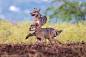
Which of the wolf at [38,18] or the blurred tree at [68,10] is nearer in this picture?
the wolf at [38,18]

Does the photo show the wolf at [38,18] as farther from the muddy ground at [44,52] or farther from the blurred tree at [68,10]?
the blurred tree at [68,10]

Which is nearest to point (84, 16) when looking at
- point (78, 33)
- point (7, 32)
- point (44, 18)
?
point (78, 33)

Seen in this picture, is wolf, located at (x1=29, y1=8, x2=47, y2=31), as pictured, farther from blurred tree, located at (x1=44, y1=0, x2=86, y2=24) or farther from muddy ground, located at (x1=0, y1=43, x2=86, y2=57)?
blurred tree, located at (x1=44, y1=0, x2=86, y2=24)

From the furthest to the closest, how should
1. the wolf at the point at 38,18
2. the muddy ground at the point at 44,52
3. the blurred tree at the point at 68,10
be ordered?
1. the blurred tree at the point at 68,10
2. the wolf at the point at 38,18
3. the muddy ground at the point at 44,52

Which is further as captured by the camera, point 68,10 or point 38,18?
point 68,10

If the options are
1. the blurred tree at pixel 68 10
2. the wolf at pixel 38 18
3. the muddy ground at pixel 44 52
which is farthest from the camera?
the blurred tree at pixel 68 10

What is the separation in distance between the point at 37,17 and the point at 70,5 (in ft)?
35.8

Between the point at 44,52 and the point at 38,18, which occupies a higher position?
the point at 38,18

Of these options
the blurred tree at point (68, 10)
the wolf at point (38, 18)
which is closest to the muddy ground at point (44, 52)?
the wolf at point (38, 18)

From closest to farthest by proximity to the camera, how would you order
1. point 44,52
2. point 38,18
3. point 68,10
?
1. point 44,52
2. point 38,18
3. point 68,10

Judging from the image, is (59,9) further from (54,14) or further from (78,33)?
(78,33)

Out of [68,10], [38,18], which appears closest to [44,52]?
[38,18]

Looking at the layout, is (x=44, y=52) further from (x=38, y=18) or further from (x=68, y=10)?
(x=68, y=10)

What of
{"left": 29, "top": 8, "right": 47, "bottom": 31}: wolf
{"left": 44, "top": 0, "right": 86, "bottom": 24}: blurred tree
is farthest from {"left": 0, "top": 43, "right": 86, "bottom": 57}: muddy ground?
{"left": 44, "top": 0, "right": 86, "bottom": 24}: blurred tree
